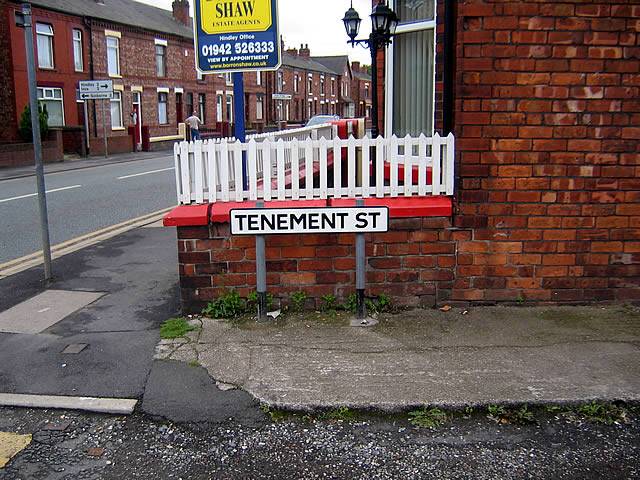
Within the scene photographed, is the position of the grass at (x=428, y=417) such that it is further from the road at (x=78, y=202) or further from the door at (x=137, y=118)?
the door at (x=137, y=118)

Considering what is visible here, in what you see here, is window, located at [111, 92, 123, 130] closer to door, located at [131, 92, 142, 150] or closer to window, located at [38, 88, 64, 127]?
door, located at [131, 92, 142, 150]

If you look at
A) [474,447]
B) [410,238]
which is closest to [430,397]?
[474,447]

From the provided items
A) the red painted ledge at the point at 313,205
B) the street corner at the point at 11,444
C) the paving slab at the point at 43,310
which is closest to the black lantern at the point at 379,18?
the red painted ledge at the point at 313,205

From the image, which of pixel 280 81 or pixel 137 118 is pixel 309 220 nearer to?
pixel 137 118

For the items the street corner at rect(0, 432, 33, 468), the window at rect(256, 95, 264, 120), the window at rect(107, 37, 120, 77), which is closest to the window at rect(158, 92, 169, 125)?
the window at rect(107, 37, 120, 77)

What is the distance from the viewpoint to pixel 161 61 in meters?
38.8

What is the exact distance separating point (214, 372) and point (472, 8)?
139 inches

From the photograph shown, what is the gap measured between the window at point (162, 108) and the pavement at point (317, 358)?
3454cm

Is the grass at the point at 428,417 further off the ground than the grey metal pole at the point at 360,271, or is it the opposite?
the grey metal pole at the point at 360,271

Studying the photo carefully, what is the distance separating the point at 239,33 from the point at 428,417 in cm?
384

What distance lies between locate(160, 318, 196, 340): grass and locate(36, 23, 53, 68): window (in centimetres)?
2740

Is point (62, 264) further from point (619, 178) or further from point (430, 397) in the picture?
point (619, 178)

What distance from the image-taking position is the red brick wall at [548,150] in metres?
5.21

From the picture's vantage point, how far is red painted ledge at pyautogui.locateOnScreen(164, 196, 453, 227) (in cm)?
540
